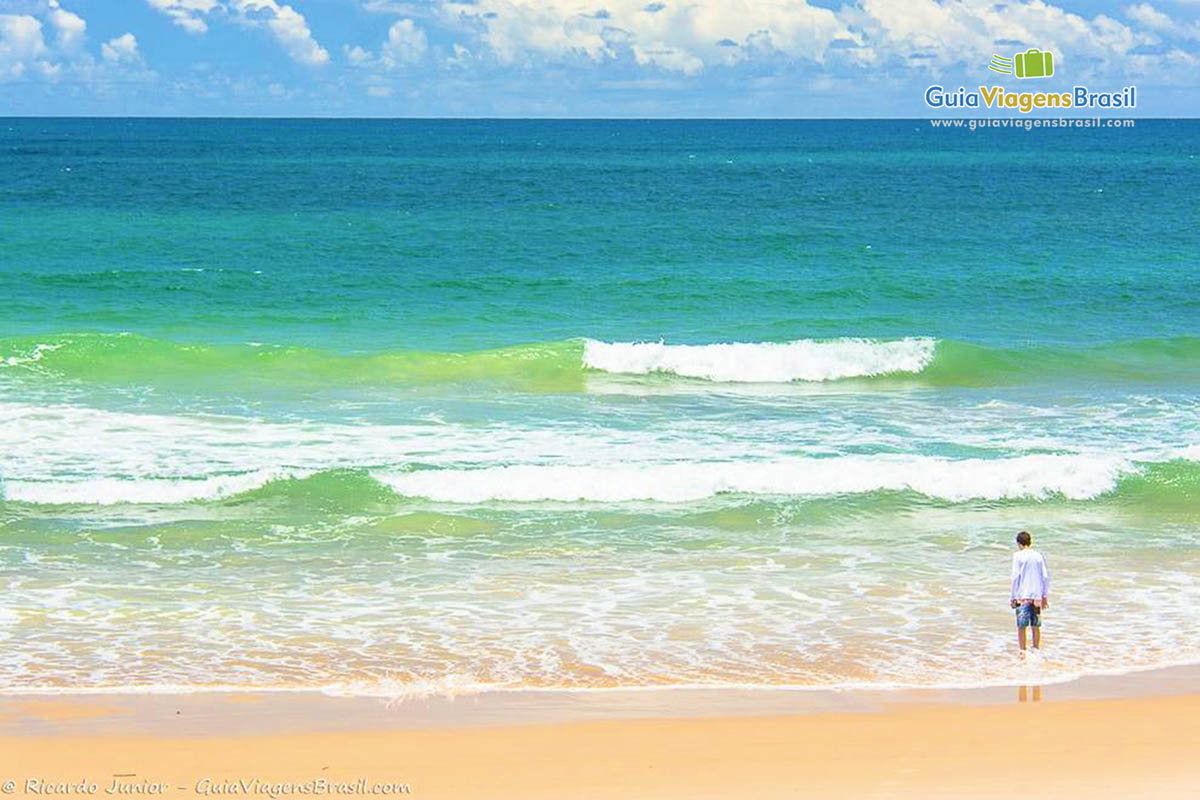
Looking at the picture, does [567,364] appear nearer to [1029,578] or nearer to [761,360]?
[761,360]

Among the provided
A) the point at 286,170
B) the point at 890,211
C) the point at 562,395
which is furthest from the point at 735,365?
the point at 286,170

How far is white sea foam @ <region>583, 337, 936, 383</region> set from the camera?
25.7 m

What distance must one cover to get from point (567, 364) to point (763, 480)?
8.46 m

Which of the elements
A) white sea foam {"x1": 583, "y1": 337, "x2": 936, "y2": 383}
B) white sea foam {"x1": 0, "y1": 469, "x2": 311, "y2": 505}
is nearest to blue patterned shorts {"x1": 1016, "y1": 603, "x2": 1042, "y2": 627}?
white sea foam {"x1": 0, "y1": 469, "x2": 311, "y2": 505}

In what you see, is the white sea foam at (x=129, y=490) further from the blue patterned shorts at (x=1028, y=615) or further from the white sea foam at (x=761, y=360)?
the white sea foam at (x=761, y=360)

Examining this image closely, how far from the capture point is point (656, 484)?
17719 mm

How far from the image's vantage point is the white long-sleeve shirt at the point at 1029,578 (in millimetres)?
12039

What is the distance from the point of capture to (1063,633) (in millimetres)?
12742

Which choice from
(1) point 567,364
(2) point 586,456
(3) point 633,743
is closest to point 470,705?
(3) point 633,743

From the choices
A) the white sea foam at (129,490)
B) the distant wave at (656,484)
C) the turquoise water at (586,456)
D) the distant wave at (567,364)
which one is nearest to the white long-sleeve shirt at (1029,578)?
the turquoise water at (586,456)

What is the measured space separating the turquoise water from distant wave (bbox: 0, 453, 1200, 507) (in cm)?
5

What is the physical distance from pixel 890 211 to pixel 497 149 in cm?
7523

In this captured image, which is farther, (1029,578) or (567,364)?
(567,364)

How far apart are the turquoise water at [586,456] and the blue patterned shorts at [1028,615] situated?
36 cm
